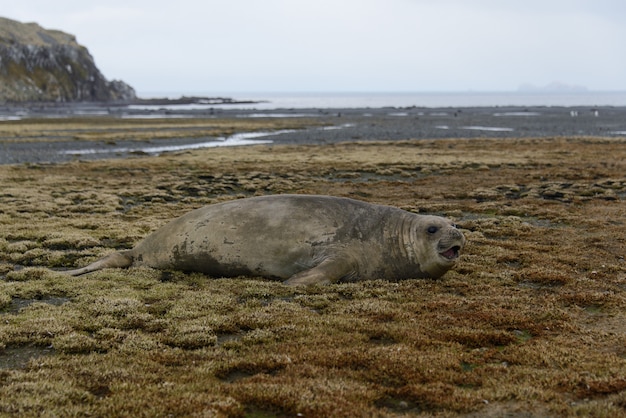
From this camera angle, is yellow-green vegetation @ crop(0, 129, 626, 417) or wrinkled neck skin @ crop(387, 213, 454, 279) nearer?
yellow-green vegetation @ crop(0, 129, 626, 417)

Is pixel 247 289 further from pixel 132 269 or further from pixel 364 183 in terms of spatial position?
pixel 364 183

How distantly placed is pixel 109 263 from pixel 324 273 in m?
5.26

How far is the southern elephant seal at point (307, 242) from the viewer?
12.5 meters

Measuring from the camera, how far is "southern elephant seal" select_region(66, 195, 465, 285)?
1250 cm

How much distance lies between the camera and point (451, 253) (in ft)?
41.4

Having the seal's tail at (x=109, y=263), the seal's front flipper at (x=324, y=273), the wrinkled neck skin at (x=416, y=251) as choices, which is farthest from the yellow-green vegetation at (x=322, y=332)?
the seal's tail at (x=109, y=263)

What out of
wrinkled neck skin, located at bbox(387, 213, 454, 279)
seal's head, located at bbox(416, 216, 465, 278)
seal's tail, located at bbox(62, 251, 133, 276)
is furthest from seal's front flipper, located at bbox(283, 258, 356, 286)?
seal's tail, located at bbox(62, 251, 133, 276)

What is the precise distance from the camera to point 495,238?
17.7m

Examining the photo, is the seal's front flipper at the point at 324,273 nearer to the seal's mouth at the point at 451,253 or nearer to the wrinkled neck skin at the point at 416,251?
the wrinkled neck skin at the point at 416,251

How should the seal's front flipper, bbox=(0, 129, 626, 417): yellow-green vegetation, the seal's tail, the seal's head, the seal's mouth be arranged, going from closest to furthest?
bbox=(0, 129, 626, 417): yellow-green vegetation
the seal's front flipper
the seal's head
the seal's mouth
the seal's tail

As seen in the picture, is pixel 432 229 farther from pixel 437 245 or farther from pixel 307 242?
pixel 307 242

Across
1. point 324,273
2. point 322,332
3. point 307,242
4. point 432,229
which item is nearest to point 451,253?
point 432,229

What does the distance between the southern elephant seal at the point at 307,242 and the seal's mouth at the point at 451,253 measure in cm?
2

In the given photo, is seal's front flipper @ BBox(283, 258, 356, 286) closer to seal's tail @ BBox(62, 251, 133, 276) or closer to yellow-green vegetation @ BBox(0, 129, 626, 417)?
yellow-green vegetation @ BBox(0, 129, 626, 417)
